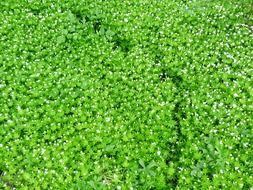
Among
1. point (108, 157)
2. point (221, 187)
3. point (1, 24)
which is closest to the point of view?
point (221, 187)

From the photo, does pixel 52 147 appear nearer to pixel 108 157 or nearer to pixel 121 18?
pixel 108 157

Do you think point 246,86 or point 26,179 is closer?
point 26,179

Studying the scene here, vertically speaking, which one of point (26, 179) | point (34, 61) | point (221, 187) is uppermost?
point (34, 61)

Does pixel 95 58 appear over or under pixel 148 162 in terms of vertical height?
over

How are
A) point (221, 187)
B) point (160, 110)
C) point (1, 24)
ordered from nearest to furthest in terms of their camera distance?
point (221, 187) < point (160, 110) < point (1, 24)

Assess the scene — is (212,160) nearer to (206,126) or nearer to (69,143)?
(206,126)

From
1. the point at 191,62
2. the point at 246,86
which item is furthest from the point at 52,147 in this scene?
the point at 246,86
